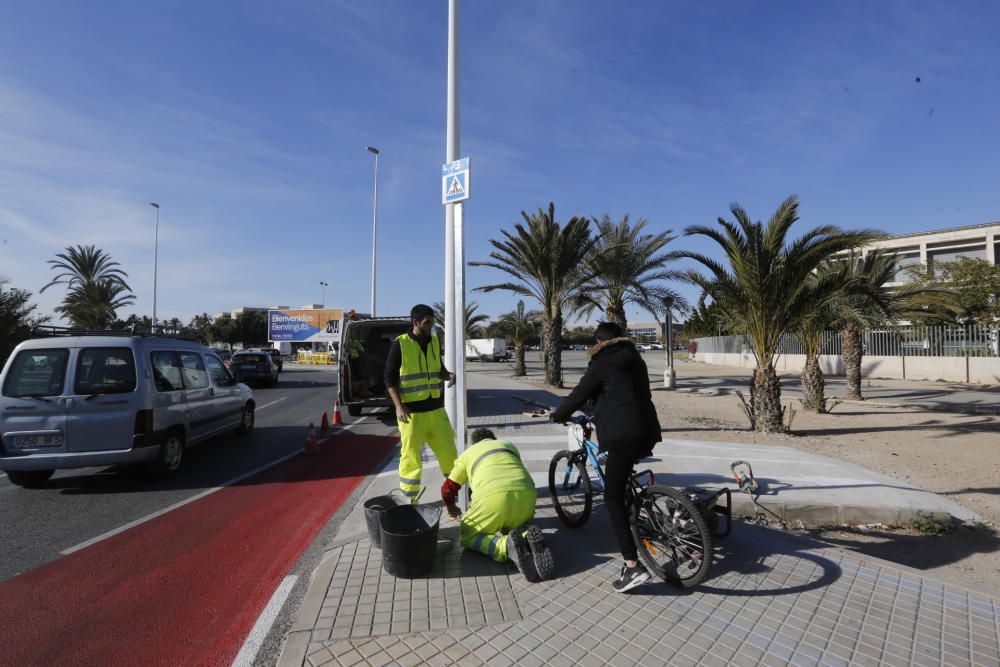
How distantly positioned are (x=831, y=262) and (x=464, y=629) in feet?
63.1

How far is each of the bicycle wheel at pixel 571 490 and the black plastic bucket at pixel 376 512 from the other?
1.43 m

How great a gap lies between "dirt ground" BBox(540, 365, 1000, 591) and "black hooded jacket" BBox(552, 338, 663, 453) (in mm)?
2515

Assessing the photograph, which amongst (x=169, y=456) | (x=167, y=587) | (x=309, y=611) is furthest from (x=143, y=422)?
(x=309, y=611)

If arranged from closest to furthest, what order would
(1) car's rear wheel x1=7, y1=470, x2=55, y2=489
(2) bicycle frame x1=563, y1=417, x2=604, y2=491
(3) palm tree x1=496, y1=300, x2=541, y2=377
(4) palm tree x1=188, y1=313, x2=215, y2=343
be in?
(2) bicycle frame x1=563, y1=417, x2=604, y2=491 < (1) car's rear wheel x1=7, y1=470, x2=55, y2=489 < (3) palm tree x1=496, y1=300, x2=541, y2=377 < (4) palm tree x1=188, y1=313, x2=215, y2=343

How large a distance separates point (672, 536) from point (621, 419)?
0.89m

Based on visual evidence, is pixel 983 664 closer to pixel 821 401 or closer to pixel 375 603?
pixel 375 603

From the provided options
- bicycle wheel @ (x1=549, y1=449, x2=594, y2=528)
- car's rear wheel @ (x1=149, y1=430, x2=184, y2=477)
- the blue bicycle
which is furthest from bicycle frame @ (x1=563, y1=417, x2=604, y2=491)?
car's rear wheel @ (x1=149, y1=430, x2=184, y2=477)

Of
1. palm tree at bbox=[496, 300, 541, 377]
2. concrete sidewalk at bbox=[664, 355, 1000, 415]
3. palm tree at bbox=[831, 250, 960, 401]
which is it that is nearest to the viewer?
concrete sidewalk at bbox=[664, 355, 1000, 415]

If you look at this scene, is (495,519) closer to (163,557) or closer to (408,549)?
(408,549)

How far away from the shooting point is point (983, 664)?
2.77 metres

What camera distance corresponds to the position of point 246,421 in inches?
398

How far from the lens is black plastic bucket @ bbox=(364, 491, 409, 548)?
4.09m

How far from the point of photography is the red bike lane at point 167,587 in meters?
3.11

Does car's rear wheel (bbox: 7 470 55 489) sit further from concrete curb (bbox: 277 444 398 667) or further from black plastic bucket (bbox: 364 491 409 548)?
black plastic bucket (bbox: 364 491 409 548)
